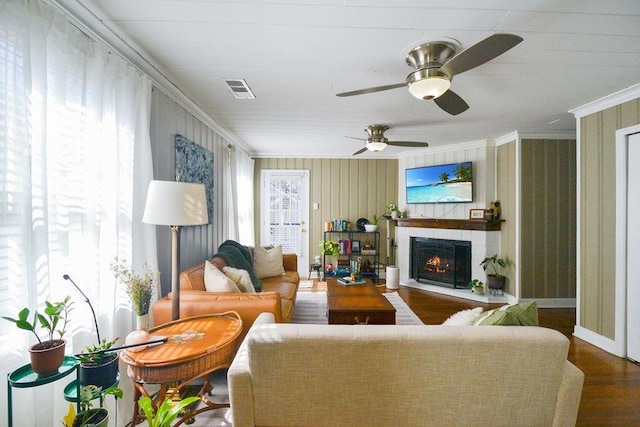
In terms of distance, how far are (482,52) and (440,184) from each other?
3.43 meters

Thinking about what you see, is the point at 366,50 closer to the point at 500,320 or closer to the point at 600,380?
the point at 500,320

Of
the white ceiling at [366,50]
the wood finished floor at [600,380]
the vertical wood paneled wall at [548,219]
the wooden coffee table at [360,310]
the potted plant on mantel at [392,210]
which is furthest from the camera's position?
the potted plant on mantel at [392,210]

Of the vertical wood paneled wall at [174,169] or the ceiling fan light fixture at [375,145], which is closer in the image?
the vertical wood paneled wall at [174,169]

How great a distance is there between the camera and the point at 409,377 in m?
1.17

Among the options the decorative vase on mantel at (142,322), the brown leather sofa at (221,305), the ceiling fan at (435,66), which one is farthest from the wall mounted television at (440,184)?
the decorative vase on mantel at (142,322)

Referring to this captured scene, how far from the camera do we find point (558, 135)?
3766 mm

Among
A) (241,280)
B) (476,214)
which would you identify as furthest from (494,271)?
(241,280)

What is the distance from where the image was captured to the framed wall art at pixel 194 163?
2621 millimetres

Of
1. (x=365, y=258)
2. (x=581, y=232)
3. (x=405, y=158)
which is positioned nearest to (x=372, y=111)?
(x=405, y=158)

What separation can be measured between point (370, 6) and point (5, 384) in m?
2.57

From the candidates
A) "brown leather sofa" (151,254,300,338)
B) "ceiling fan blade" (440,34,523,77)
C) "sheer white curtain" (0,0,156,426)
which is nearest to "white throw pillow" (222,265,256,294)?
"brown leather sofa" (151,254,300,338)

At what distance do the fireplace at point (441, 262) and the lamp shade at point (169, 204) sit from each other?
4.21 meters

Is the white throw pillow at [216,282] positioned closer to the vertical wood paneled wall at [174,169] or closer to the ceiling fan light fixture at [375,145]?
the vertical wood paneled wall at [174,169]

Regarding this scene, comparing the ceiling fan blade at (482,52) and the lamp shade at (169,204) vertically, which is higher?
the ceiling fan blade at (482,52)
